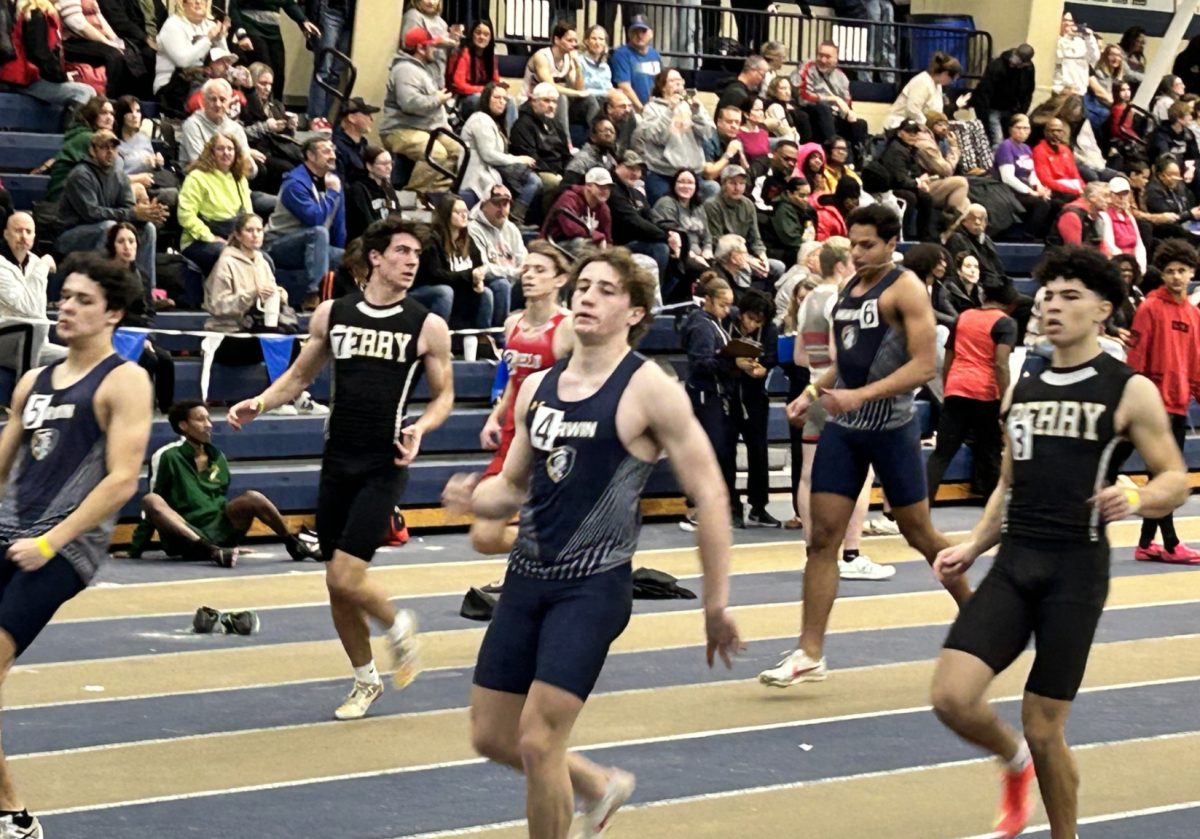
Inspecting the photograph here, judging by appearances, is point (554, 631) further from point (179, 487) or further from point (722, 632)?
point (179, 487)

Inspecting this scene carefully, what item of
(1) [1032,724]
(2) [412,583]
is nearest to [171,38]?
(2) [412,583]

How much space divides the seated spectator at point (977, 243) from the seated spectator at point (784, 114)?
2380 millimetres

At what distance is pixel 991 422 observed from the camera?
51.4 ft

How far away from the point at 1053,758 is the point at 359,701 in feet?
11.4

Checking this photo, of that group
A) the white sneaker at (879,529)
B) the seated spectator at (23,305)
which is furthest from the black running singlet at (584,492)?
the white sneaker at (879,529)

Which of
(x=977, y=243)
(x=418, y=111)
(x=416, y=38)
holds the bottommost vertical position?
(x=977, y=243)

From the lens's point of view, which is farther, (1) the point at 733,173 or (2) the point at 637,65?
(2) the point at 637,65

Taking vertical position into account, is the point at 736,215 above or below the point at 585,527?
above

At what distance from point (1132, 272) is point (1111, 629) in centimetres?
779

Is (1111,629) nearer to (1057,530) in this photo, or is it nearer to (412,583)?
(412,583)

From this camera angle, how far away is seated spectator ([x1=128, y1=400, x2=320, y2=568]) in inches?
498

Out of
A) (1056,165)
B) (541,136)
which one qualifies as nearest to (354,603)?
(541,136)

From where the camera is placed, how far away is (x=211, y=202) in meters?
15.1

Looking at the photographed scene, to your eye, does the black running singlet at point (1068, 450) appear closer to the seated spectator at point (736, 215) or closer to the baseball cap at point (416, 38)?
the seated spectator at point (736, 215)
